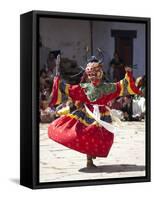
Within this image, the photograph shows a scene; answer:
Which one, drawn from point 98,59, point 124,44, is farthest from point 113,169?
point 124,44

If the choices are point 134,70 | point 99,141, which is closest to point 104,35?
point 134,70

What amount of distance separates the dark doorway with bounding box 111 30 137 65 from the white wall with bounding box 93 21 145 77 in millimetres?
37

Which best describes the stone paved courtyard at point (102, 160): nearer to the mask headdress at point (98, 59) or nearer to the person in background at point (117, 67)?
the person in background at point (117, 67)

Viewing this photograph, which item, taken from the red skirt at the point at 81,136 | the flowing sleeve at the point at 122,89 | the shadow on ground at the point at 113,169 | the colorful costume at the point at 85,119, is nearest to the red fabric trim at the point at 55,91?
the colorful costume at the point at 85,119

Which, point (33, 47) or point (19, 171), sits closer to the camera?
point (33, 47)

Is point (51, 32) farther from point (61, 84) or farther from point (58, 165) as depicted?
point (58, 165)

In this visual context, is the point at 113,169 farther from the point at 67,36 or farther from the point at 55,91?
the point at 67,36

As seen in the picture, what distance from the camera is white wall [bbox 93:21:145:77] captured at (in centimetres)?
751

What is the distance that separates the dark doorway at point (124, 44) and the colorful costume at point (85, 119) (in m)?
0.17

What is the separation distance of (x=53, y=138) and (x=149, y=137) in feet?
3.36

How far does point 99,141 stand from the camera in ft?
24.7

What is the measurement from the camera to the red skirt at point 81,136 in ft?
24.1

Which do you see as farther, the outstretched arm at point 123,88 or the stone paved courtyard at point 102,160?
the outstretched arm at point 123,88

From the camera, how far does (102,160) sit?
7.56 m
